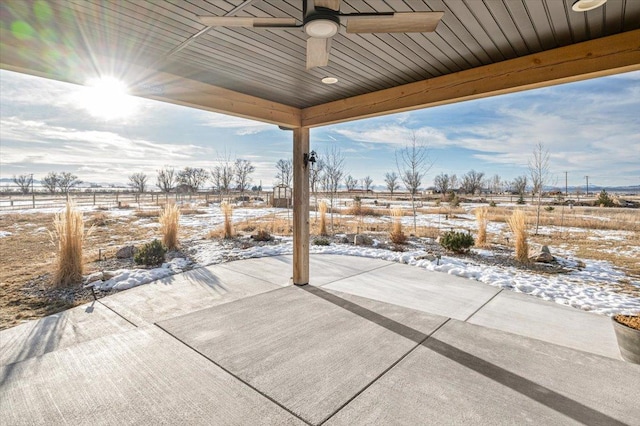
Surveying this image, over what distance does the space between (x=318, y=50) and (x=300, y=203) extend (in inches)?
96.1

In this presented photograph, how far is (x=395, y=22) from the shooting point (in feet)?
4.82

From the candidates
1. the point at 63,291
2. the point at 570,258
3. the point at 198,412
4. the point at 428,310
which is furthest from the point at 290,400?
the point at 570,258

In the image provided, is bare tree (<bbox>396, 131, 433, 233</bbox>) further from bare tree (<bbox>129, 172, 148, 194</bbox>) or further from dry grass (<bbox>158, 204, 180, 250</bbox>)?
bare tree (<bbox>129, 172, 148, 194</bbox>)

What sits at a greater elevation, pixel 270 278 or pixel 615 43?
pixel 615 43

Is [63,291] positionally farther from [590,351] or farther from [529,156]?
[529,156]

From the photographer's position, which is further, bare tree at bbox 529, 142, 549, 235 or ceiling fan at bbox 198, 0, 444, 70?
bare tree at bbox 529, 142, 549, 235

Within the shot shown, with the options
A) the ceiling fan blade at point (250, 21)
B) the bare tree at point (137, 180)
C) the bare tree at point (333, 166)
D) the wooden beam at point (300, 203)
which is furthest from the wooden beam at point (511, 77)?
the bare tree at point (137, 180)

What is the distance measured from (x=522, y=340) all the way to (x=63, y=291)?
17.3 feet

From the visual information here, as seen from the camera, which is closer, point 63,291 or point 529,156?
point 63,291

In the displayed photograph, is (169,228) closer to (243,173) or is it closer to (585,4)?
(585,4)

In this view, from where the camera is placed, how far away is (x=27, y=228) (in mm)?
9352

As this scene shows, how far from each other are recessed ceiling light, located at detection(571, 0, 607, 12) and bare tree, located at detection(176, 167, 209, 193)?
33.9 meters

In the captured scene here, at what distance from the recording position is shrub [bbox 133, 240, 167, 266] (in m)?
4.91

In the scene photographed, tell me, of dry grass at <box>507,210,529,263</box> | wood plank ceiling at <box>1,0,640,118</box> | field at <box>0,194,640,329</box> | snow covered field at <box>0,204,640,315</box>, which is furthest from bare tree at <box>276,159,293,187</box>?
wood plank ceiling at <box>1,0,640,118</box>
